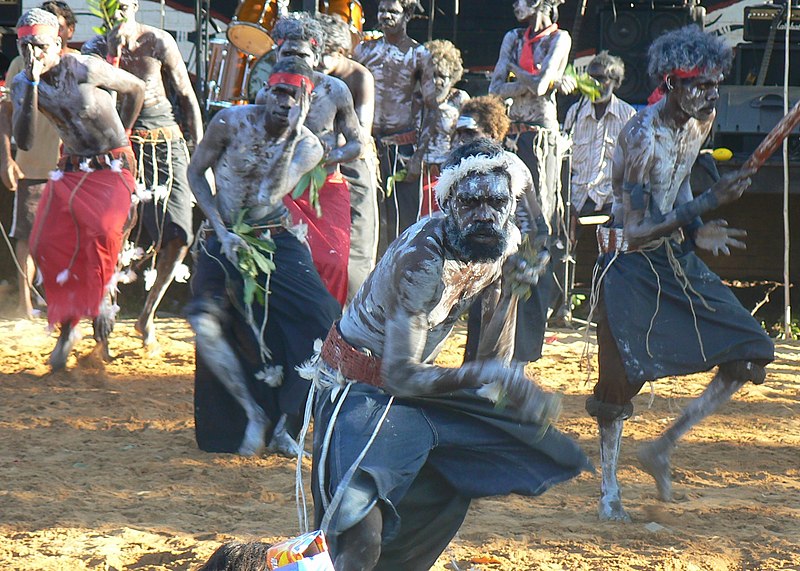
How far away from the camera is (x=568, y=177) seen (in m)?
9.50

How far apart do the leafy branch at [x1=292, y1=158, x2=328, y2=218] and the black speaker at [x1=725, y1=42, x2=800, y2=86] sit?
250 inches

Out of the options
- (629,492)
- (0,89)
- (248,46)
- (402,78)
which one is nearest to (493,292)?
(629,492)

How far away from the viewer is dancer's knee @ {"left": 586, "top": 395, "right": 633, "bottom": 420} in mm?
4871

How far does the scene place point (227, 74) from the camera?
9797 mm

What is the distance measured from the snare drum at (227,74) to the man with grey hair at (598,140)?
Answer: 2743 millimetres

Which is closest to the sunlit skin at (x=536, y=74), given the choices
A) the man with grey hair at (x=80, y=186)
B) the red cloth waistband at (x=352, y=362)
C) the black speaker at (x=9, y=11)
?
the man with grey hair at (x=80, y=186)

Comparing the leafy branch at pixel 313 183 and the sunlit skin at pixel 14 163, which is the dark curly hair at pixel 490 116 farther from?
the sunlit skin at pixel 14 163

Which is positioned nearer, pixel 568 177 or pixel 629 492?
pixel 629 492

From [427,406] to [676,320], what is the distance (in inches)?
69.4

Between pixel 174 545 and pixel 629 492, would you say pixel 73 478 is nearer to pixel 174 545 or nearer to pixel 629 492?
pixel 174 545

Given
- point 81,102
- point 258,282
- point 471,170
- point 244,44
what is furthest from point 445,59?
point 471,170

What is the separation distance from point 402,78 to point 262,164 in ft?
9.57

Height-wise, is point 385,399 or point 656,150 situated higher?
point 656,150

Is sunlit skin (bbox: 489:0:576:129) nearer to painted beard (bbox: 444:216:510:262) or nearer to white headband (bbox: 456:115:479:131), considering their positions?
white headband (bbox: 456:115:479:131)
